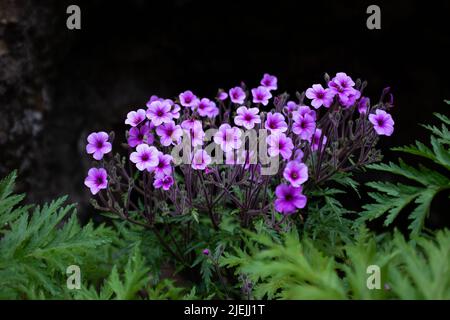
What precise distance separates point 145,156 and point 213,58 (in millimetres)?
1818

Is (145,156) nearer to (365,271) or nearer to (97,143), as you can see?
(97,143)

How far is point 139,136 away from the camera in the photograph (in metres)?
2.33

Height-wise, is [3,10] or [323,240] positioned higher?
[3,10]

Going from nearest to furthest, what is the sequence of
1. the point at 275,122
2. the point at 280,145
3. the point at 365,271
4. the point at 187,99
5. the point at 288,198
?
the point at 365,271, the point at 288,198, the point at 280,145, the point at 275,122, the point at 187,99

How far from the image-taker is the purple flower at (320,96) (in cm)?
226

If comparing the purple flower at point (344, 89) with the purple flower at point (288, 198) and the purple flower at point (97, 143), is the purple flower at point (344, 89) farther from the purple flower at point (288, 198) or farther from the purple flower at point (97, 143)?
the purple flower at point (97, 143)

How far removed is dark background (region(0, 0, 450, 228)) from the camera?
3482 millimetres

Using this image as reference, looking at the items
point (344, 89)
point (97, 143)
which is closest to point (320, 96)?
point (344, 89)

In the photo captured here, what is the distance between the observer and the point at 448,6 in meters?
3.38
